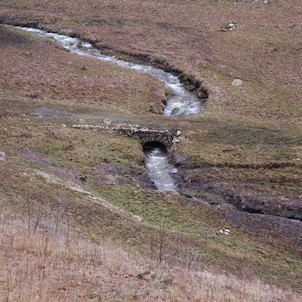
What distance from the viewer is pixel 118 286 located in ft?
51.6

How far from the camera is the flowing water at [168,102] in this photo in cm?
3584

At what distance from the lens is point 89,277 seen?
15.9 metres

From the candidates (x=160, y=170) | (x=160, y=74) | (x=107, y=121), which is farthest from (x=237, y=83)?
(x=160, y=170)

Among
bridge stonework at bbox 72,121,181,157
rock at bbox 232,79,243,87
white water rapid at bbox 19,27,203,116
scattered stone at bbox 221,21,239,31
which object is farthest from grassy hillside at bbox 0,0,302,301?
white water rapid at bbox 19,27,203,116

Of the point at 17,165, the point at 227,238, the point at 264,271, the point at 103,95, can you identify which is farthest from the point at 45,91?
the point at 264,271

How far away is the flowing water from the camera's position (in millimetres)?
35844

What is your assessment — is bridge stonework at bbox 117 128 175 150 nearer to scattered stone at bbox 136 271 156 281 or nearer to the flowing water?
the flowing water

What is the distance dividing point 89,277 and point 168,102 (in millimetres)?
37198

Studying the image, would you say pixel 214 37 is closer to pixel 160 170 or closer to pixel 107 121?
pixel 107 121

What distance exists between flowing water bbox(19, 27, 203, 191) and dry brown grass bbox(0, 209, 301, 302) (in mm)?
15482

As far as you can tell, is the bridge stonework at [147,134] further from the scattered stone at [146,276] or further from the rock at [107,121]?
the scattered stone at [146,276]

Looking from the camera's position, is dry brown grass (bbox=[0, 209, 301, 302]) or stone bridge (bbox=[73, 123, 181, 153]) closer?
dry brown grass (bbox=[0, 209, 301, 302])

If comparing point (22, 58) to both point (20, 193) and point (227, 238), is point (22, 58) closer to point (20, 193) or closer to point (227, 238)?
point (20, 193)

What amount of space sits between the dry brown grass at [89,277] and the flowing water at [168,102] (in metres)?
15.5
